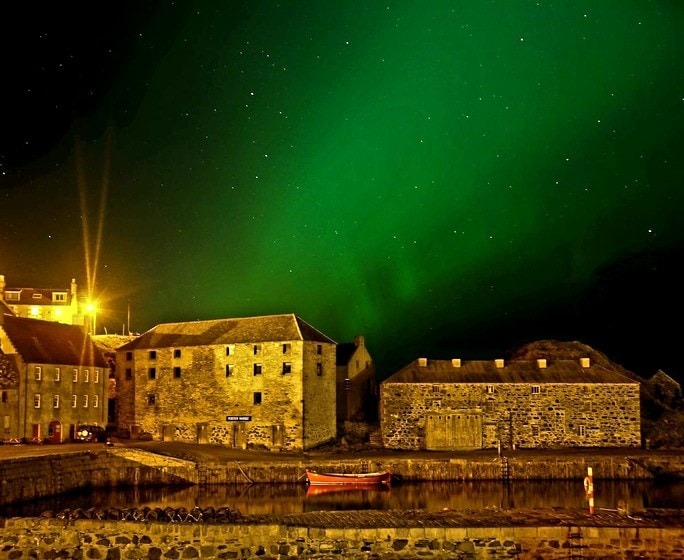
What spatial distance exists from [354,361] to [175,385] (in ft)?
60.8

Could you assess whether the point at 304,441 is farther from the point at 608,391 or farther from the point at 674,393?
the point at 674,393

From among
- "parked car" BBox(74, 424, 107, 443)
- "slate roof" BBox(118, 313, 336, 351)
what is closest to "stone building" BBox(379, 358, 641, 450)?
"slate roof" BBox(118, 313, 336, 351)

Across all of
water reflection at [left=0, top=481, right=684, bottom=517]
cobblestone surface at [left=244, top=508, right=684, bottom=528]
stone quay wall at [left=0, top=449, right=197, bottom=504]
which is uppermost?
cobblestone surface at [left=244, top=508, right=684, bottom=528]

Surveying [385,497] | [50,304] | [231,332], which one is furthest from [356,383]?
[50,304]

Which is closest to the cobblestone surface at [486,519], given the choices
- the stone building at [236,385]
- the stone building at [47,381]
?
the stone building at [236,385]

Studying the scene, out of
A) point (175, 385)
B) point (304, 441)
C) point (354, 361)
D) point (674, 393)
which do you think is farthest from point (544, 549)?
point (674, 393)

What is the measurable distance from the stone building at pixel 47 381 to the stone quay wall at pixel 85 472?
33.6 ft

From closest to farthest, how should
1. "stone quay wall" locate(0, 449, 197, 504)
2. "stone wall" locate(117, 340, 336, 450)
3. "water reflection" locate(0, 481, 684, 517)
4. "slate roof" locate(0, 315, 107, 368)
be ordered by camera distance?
1. "water reflection" locate(0, 481, 684, 517)
2. "stone quay wall" locate(0, 449, 197, 504)
3. "stone wall" locate(117, 340, 336, 450)
4. "slate roof" locate(0, 315, 107, 368)

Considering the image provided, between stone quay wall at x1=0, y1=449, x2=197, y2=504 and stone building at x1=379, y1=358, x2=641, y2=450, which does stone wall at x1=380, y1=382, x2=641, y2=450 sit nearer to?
stone building at x1=379, y1=358, x2=641, y2=450

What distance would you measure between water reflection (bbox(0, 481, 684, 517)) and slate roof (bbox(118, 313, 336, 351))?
1436 cm

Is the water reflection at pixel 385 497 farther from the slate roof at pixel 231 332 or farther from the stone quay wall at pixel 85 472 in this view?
the slate roof at pixel 231 332

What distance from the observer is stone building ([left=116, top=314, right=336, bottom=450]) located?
5253cm

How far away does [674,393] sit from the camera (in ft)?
236

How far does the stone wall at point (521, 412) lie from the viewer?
51.3 metres
